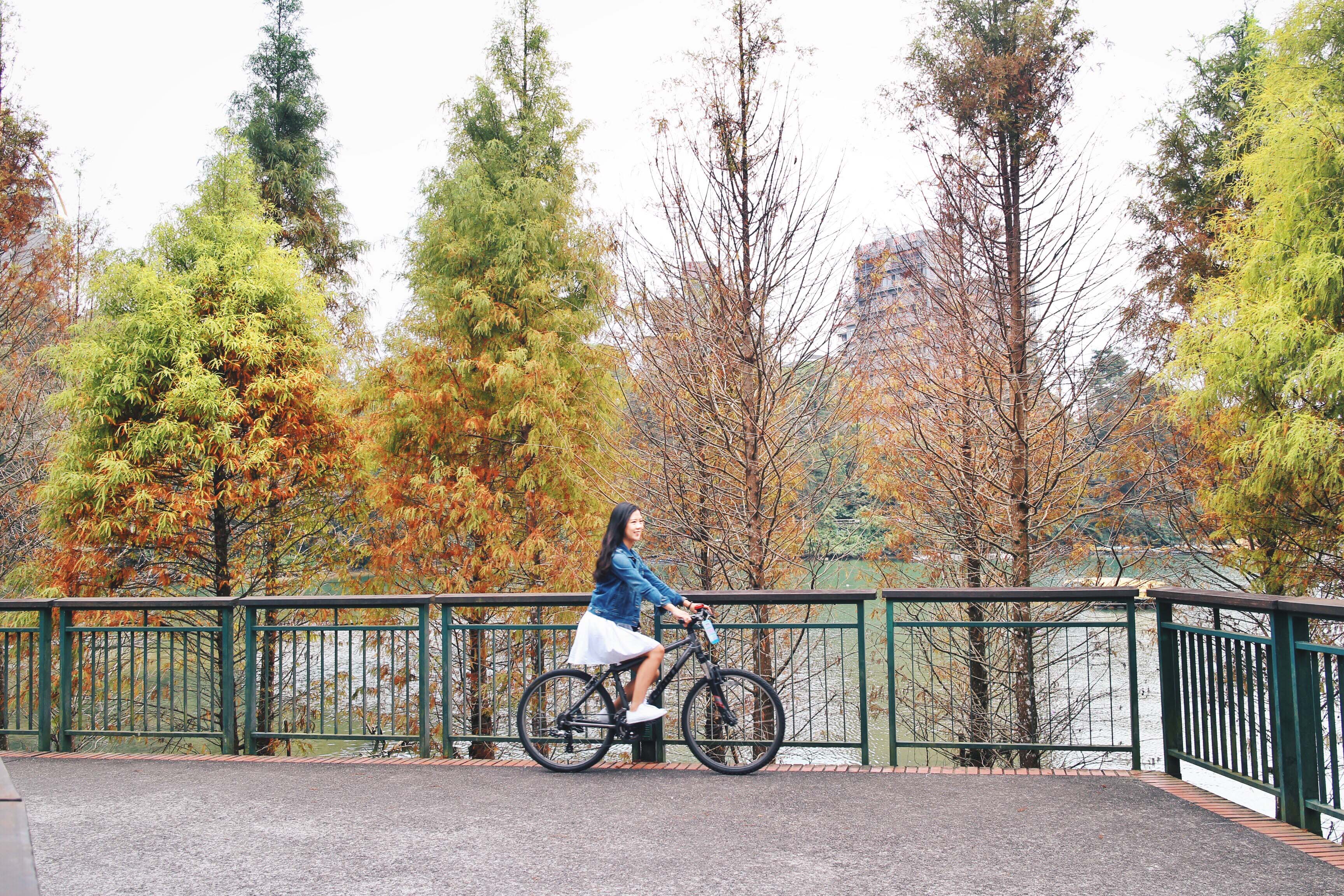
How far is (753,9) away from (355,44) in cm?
546

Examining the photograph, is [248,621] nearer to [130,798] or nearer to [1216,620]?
[130,798]

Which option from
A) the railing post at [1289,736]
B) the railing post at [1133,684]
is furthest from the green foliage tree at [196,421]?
the railing post at [1289,736]

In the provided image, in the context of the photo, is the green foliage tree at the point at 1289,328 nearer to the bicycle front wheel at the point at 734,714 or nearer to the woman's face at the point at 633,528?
the bicycle front wheel at the point at 734,714

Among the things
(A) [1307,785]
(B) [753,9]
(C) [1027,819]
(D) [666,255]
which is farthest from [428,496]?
(A) [1307,785]

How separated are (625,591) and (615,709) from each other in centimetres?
80

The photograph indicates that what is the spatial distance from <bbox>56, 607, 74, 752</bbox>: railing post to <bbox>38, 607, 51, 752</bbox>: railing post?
→ 0.23ft

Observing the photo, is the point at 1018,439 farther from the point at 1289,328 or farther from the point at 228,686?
the point at 228,686

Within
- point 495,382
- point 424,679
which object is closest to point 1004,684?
point 424,679

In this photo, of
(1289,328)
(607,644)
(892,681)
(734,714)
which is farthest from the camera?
(1289,328)

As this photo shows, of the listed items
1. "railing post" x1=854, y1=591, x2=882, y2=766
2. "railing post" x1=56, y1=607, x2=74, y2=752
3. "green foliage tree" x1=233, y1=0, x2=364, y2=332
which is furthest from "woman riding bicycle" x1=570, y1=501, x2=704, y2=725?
"green foliage tree" x1=233, y1=0, x2=364, y2=332

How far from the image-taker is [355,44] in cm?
1210

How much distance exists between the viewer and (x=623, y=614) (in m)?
5.66

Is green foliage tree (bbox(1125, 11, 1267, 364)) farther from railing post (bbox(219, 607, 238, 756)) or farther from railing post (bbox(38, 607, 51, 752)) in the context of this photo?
railing post (bbox(38, 607, 51, 752))

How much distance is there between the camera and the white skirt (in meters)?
5.57
